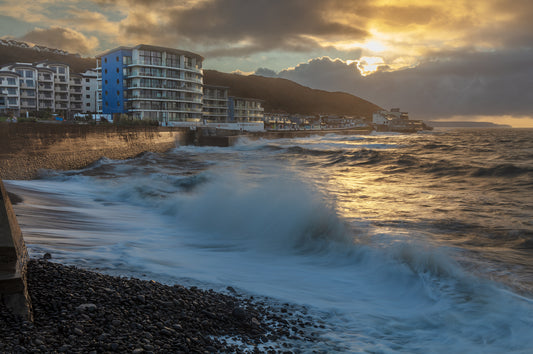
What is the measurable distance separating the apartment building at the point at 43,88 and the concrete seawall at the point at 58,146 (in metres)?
44.5

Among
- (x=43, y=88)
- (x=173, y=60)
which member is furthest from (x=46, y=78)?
(x=173, y=60)

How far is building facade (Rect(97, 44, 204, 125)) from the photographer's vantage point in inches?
2566

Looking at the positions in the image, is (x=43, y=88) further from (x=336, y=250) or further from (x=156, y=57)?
(x=336, y=250)

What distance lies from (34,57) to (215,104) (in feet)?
415

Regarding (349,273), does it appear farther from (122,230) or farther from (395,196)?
(395,196)

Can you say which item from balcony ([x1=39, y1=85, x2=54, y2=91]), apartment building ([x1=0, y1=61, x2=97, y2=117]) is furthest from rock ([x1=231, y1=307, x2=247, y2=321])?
balcony ([x1=39, y1=85, x2=54, y2=91])

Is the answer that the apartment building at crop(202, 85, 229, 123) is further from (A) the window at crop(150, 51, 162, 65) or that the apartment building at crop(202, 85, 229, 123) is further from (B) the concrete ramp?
(B) the concrete ramp

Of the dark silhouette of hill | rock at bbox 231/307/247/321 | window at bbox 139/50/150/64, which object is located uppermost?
the dark silhouette of hill

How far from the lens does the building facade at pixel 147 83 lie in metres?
65.2

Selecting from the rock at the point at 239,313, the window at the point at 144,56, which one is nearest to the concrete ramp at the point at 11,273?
the rock at the point at 239,313

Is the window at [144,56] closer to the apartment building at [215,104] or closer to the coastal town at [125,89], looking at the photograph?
the coastal town at [125,89]

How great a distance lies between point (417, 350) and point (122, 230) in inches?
312

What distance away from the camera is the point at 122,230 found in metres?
9.94

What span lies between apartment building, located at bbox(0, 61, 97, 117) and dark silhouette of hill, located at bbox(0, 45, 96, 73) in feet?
229
